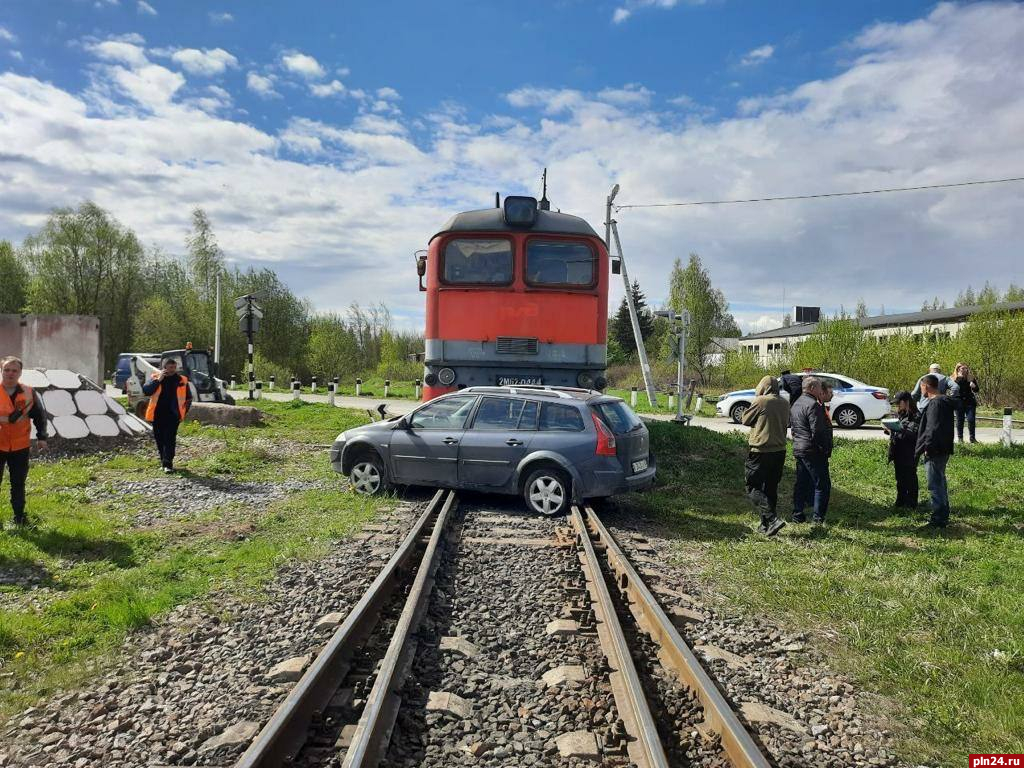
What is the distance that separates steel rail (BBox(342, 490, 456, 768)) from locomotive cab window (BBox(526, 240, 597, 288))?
572cm

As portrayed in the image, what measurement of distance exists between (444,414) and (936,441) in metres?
5.68

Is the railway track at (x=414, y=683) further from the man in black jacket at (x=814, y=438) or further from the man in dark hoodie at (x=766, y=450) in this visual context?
the man in black jacket at (x=814, y=438)

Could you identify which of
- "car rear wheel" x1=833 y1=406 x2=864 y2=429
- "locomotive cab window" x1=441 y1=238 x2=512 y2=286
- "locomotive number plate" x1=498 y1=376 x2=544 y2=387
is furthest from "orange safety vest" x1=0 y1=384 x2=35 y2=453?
"car rear wheel" x1=833 y1=406 x2=864 y2=429

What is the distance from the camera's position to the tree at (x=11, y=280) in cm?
4566

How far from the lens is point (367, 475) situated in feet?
30.5

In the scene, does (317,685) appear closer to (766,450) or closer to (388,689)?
(388,689)

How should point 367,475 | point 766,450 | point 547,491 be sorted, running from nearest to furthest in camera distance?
1. point 766,450
2. point 547,491
3. point 367,475

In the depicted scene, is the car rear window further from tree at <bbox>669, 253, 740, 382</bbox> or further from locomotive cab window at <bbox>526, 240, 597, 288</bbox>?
tree at <bbox>669, 253, 740, 382</bbox>

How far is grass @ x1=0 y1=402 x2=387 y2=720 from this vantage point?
4398mm

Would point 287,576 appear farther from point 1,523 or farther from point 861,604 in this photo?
point 861,604

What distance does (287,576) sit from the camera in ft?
19.2

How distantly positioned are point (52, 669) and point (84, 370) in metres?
13.8

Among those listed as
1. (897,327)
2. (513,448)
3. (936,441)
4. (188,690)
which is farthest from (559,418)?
(897,327)

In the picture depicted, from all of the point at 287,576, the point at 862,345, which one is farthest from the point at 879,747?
the point at 862,345
